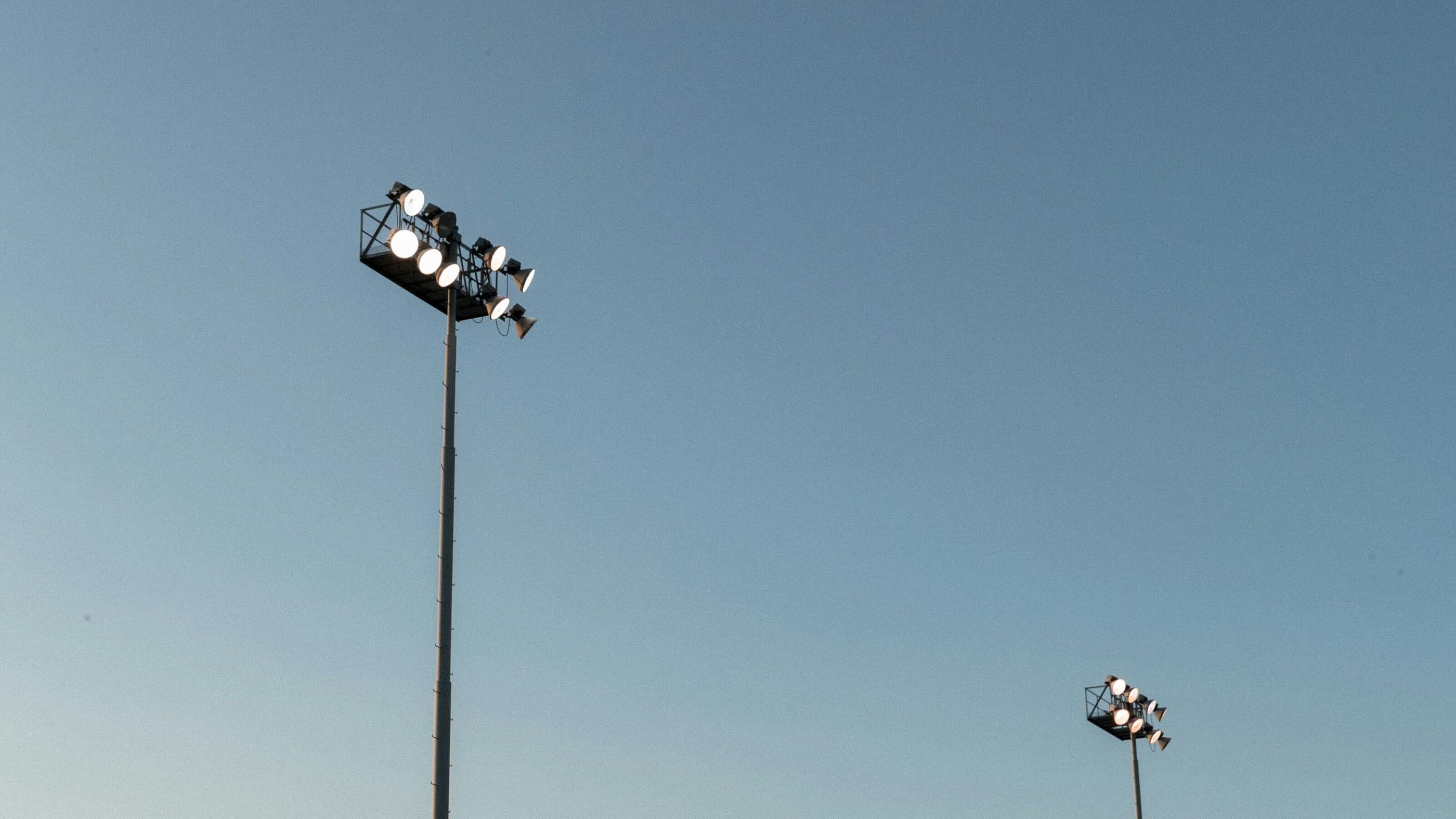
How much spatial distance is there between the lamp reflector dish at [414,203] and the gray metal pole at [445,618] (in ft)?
9.62

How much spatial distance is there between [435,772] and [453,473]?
4482mm

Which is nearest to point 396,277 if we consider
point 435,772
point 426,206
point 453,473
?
point 426,206

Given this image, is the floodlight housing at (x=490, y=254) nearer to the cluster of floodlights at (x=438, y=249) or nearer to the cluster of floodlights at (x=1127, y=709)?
the cluster of floodlights at (x=438, y=249)

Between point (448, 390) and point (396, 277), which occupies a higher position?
point (396, 277)

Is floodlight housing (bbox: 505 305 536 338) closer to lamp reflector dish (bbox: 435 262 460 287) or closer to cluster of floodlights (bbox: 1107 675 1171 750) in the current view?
lamp reflector dish (bbox: 435 262 460 287)

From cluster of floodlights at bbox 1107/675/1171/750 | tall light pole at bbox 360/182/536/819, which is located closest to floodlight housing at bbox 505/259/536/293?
tall light pole at bbox 360/182/536/819

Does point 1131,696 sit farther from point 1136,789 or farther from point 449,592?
point 449,592

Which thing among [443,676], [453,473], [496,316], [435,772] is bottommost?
[435,772]

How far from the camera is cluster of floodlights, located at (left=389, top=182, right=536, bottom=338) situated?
77.2 ft

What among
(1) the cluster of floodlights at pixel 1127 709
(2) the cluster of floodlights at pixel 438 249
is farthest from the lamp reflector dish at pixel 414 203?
(1) the cluster of floodlights at pixel 1127 709

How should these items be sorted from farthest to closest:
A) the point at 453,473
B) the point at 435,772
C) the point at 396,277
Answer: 1. the point at 396,277
2. the point at 453,473
3. the point at 435,772

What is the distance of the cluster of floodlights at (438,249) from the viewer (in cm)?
2352

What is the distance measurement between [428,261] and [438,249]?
1.13 ft

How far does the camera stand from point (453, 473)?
2256cm
